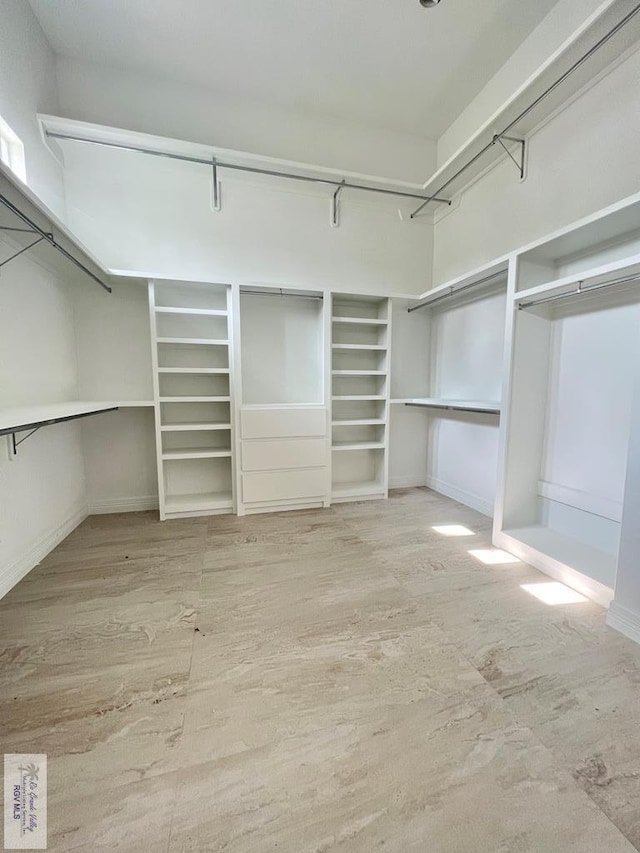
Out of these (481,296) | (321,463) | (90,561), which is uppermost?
(481,296)

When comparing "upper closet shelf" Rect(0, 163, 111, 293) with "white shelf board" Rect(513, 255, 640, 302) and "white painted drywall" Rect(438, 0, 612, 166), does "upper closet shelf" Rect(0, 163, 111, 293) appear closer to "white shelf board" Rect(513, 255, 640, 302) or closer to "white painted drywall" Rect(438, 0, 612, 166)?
"white shelf board" Rect(513, 255, 640, 302)

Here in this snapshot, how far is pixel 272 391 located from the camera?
11.0 ft

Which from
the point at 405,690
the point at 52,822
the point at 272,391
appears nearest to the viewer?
the point at 52,822

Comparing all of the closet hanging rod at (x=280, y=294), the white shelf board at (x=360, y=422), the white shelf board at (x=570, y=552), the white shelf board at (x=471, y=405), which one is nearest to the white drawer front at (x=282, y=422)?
the white shelf board at (x=360, y=422)

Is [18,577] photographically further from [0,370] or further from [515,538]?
[515,538]

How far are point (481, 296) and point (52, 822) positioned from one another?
145 inches

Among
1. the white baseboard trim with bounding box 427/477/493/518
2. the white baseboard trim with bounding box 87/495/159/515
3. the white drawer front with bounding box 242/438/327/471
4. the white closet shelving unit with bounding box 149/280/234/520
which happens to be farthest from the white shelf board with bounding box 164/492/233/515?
the white baseboard trim with bounding box 427/477/493/518

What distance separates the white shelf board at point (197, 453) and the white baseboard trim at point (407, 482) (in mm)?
1812

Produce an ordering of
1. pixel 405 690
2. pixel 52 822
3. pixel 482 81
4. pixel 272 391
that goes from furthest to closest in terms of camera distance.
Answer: pixel 272 391 < pixel 482 81 < pixel 405 690 < pixel 52 822

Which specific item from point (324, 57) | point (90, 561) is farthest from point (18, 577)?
point (324, 57)

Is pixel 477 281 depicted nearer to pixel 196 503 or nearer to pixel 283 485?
pixel 283 485

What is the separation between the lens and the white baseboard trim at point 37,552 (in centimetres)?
188

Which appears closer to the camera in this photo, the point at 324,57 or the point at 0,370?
the point at 0,370

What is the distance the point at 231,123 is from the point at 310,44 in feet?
2.90
